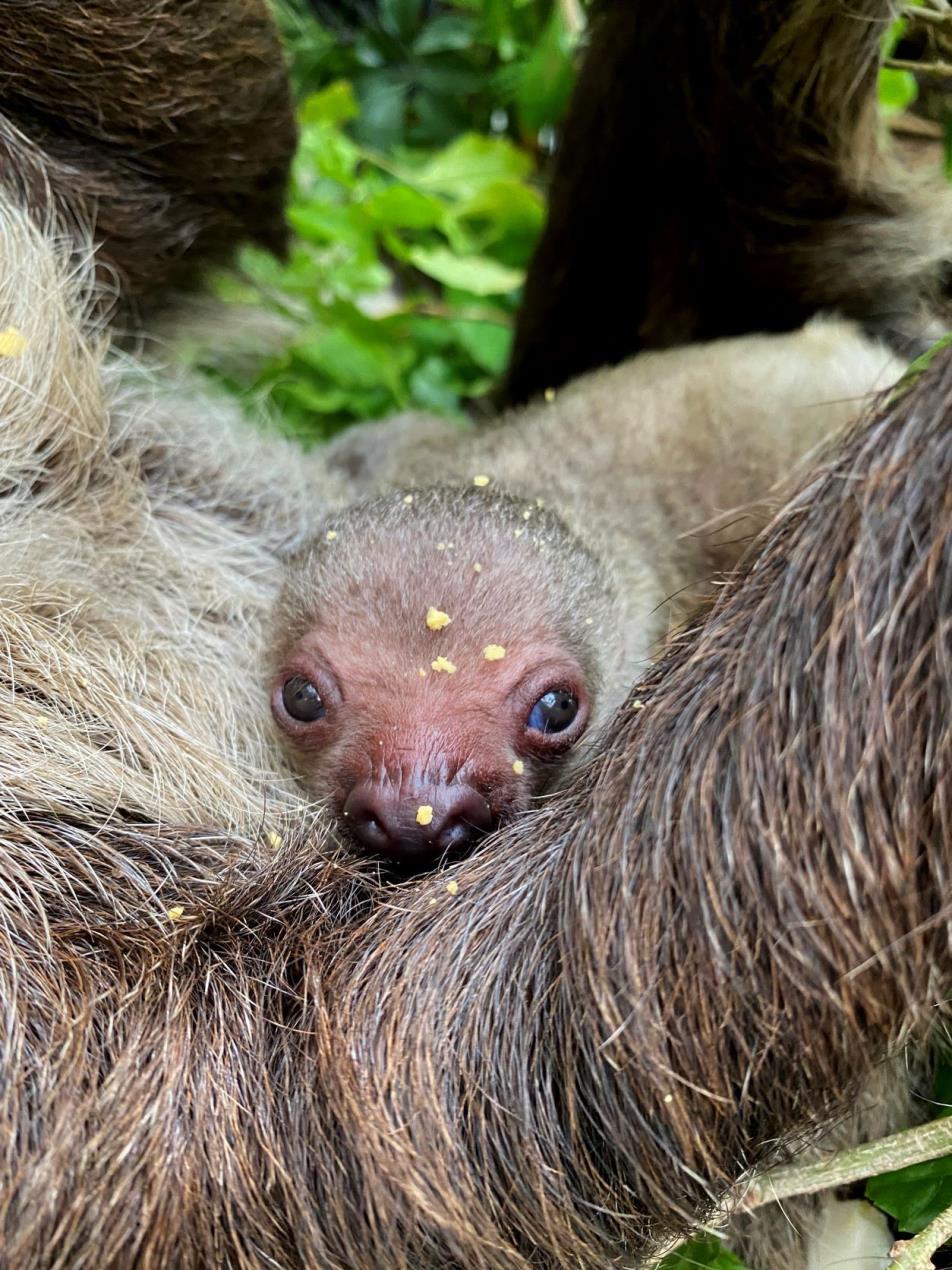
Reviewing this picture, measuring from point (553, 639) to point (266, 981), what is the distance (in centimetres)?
76

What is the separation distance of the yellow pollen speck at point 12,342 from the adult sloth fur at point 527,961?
0.50 meters

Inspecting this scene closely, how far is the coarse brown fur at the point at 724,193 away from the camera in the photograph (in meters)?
2.26

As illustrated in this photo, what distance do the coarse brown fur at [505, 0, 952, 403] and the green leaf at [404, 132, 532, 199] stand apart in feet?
2.29

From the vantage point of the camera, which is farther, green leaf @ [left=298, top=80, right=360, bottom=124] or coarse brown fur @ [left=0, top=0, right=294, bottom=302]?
green leaf @ [left=298, top=80, right=360, bottom=124]

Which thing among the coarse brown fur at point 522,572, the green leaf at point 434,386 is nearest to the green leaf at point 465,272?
the green leaf at point 434,386

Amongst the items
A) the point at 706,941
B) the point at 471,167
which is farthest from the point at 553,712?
the point at 471,167

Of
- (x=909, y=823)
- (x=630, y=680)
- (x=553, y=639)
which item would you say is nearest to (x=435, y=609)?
(x=553, y=639)

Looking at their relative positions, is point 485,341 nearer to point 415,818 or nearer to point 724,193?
point 724,193

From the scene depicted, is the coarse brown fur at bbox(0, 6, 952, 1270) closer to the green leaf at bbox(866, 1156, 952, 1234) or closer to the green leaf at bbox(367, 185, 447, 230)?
the green leaf at bbox(866, 1156, 952, 1234)

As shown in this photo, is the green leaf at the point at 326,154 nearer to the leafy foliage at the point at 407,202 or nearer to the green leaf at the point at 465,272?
the leafy foliage at the point at 407,202

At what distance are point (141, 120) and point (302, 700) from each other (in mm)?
1064

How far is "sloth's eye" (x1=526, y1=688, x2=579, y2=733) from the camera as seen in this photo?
1.89 meters

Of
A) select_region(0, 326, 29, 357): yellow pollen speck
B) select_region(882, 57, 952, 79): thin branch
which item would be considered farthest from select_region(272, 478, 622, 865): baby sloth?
select_region(882, 57, 952, 79): thin branch

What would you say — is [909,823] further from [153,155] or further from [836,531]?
[153,155]
